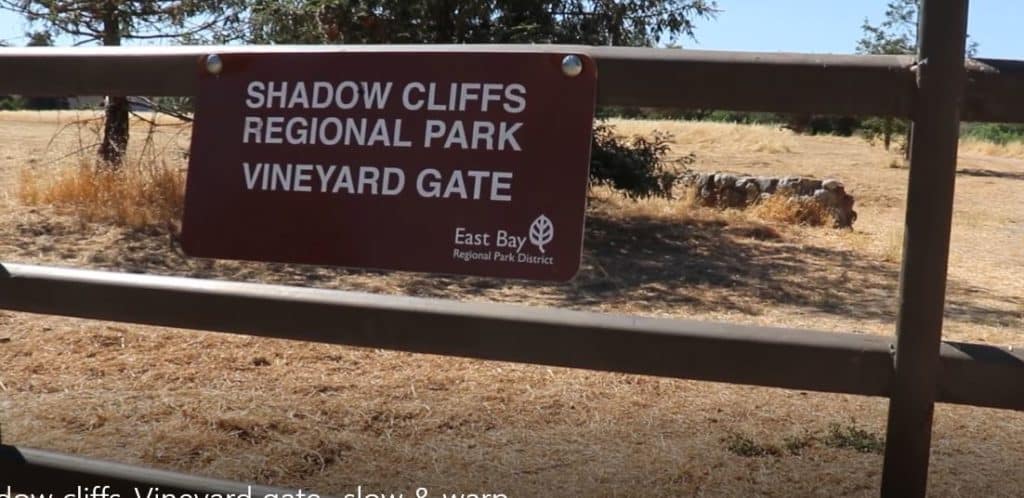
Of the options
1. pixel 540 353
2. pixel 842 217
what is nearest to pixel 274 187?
pixel 540 353

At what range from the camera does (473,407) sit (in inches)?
186

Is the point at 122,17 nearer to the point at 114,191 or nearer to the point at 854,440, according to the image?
the point at 114,191

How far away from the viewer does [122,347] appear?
18.2 feet

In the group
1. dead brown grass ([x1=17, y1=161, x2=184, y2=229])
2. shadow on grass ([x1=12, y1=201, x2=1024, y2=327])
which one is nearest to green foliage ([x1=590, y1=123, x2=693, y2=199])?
shadow on grass ([x1=12, y1=201, x2=1024, y2=327])

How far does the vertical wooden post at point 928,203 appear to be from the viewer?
7.36 feet

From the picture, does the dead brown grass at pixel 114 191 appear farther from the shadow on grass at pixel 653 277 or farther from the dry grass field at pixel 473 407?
the dry grass field at pixel 473 407

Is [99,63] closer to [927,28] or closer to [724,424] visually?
[927,28]

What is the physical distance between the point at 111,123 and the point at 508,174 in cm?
867

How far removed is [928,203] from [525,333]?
88 centimetres

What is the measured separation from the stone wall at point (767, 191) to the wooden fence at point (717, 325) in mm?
9978

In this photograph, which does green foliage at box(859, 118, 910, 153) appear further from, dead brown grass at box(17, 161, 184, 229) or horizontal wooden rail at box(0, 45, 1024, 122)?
horizontal wooden rail at box(0, 45, 1024, 122)

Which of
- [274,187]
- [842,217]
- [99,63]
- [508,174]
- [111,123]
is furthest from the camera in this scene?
[842,217]

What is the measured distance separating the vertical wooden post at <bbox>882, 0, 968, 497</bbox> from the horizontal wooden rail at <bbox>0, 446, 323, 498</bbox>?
1.44m

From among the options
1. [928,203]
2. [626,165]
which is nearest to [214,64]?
[928,203]
